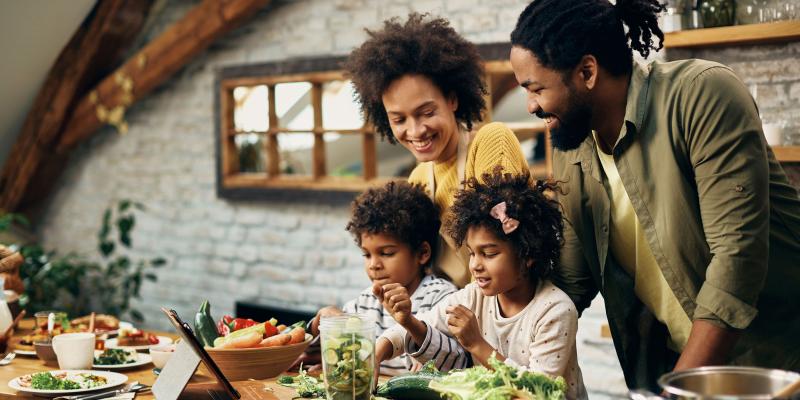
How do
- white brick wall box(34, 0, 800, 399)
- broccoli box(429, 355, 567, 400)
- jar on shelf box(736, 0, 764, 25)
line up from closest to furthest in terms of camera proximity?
broccoli box(429, 355, 567, 400) → jar on shelf box(736, 0, 764, 25) → white brick wall box(34, 0, 800, 399)

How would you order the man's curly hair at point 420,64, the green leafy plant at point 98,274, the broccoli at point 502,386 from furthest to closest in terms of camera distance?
the green leafy plant at point 98,274
the man's curly hair at point 420,64
the broccoli at point 502,386

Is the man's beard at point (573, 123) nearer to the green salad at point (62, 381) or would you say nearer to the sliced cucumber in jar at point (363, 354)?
the sliced cucumber in jar at point (363, 354)

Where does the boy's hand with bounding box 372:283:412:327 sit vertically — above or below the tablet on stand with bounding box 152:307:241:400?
above

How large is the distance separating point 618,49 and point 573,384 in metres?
0.82

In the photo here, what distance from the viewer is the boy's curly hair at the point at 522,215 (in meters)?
2.33

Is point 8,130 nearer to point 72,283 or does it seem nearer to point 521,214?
point 72,283

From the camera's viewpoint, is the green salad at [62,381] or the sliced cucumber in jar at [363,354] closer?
the sliced cucumber in jar at [363,354]

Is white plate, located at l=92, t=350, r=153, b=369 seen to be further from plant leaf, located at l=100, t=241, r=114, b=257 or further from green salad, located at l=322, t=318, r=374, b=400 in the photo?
plant leaf, located at l=100, t=241, r=114, b=257

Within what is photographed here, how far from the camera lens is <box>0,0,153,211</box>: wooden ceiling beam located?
6.20 metres

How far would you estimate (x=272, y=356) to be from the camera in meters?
2.38

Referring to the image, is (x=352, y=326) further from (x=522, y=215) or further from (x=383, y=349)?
(x=522, y=215)

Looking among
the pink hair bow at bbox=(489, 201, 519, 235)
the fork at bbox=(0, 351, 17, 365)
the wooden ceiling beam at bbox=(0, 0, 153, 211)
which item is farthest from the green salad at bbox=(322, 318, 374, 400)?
the wooden ceiling beam at bbox=(0, 0, 153, 211)

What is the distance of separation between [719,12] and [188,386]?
8.52ft

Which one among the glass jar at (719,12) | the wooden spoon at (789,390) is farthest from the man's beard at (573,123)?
the glass jar at (719,12)
